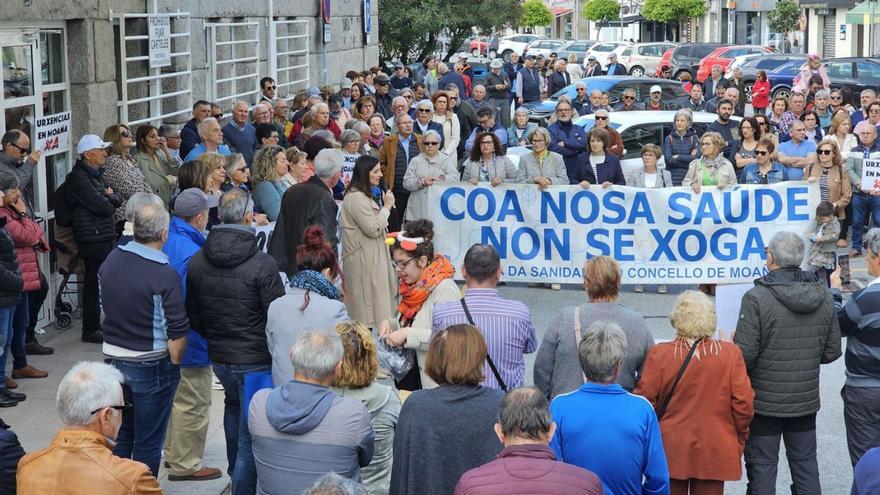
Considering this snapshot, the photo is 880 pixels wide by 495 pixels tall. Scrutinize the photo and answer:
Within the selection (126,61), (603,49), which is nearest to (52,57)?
(126,61)

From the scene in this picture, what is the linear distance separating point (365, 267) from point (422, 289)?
277 centimetres

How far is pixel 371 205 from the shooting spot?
10023mm

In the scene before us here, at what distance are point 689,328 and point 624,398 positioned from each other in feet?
3.44

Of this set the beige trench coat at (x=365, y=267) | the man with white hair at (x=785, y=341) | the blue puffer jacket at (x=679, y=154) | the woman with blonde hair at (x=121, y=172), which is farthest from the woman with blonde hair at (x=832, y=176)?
the woman with blonde hair at (x=121, y=172)

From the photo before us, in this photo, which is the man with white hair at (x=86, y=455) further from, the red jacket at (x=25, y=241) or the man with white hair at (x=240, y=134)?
the man with white hair at (x=240, y=134)

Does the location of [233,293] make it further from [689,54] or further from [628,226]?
[689,54]

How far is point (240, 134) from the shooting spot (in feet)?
47.2

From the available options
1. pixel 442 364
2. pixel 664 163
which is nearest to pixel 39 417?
pixel 442 364

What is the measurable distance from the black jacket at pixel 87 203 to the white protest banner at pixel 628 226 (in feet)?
11.9

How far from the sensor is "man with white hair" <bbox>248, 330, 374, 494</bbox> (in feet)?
17.2

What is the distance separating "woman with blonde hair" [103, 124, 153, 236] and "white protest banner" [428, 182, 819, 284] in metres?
3.20

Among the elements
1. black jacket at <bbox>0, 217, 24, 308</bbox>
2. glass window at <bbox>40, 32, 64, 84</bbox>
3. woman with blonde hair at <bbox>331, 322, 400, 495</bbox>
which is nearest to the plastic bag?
woman with blonde hair at <bbox>331, 322, 400, 495</bbox>

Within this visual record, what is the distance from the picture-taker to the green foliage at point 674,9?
77600 millimetres

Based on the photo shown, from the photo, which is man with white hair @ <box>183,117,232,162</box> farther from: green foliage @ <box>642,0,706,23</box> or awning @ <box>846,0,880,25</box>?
green foliage @ <box>642,0,706,23</box>
